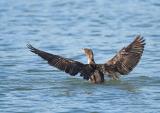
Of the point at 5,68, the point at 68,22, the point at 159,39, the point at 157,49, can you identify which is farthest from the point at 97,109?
the point at 68,22

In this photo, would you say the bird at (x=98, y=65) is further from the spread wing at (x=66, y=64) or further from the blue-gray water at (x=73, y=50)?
the blue-gray water at (x=73, y=50)

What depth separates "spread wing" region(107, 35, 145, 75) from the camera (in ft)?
51.2

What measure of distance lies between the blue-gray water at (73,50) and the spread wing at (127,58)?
277mm

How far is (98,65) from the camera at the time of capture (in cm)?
1542

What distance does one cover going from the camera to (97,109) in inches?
531

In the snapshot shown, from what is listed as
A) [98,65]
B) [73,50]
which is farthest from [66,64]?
[73,50]

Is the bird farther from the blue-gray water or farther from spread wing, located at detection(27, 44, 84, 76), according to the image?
the blue-gray water

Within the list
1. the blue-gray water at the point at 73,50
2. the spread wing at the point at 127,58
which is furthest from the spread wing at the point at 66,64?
the spread wing at the point at 127,58

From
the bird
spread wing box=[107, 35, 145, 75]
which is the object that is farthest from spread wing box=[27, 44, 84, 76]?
spread wing box=[107, 35, 145, 75]

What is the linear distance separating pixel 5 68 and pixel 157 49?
380cm

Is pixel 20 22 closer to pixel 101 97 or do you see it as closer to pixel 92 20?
pixel 92 20

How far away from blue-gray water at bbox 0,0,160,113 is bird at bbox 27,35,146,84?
8.0 inches

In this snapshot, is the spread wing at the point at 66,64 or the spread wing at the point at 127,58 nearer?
the spread wing at the point at 66,64

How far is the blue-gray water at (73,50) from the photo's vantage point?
45.8 ft
